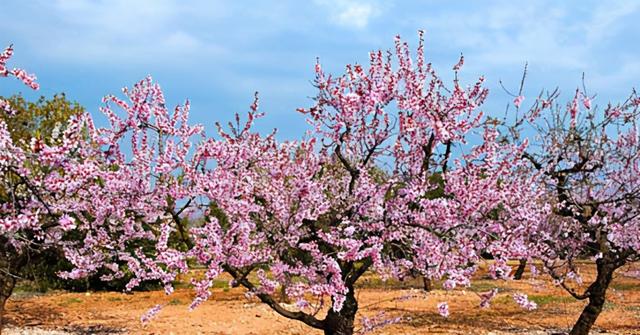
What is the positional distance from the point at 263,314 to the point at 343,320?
6789 millimetres

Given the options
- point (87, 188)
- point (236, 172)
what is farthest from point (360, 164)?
point (87, 188)

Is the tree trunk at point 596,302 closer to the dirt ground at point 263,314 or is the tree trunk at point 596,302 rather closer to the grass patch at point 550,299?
the dirt ground at point 263,314

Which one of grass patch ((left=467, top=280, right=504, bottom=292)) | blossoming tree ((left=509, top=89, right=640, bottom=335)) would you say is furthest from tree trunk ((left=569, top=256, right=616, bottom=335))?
grass patch ((left=467, top=280, right=504, bottom=292))

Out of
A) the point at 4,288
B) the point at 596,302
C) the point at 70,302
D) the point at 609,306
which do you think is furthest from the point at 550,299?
the point at 4,288

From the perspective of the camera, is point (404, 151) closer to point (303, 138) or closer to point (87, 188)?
point (303, 138)

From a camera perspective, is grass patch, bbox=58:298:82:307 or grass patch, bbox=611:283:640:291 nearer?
grass patch, bbox=58:298:82:307

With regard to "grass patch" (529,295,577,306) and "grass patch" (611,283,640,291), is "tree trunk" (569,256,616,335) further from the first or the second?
"grass patch" (611,283,640,291)

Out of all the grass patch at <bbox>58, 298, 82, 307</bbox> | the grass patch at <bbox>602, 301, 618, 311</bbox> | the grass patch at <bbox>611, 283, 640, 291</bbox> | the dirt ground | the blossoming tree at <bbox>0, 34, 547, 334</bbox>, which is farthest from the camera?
the grass patch at <bbox>611, 283, 640, 291</bbox>

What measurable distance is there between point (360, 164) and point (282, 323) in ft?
22.4

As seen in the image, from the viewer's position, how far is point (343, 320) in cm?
759

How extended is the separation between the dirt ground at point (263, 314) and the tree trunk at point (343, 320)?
2.27m

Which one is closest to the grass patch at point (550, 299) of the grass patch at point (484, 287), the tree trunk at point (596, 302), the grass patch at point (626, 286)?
the grass patch at point (484, 287)

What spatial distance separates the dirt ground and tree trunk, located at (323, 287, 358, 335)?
227 cm

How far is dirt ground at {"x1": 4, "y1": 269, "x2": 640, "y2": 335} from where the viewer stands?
12617 mm
